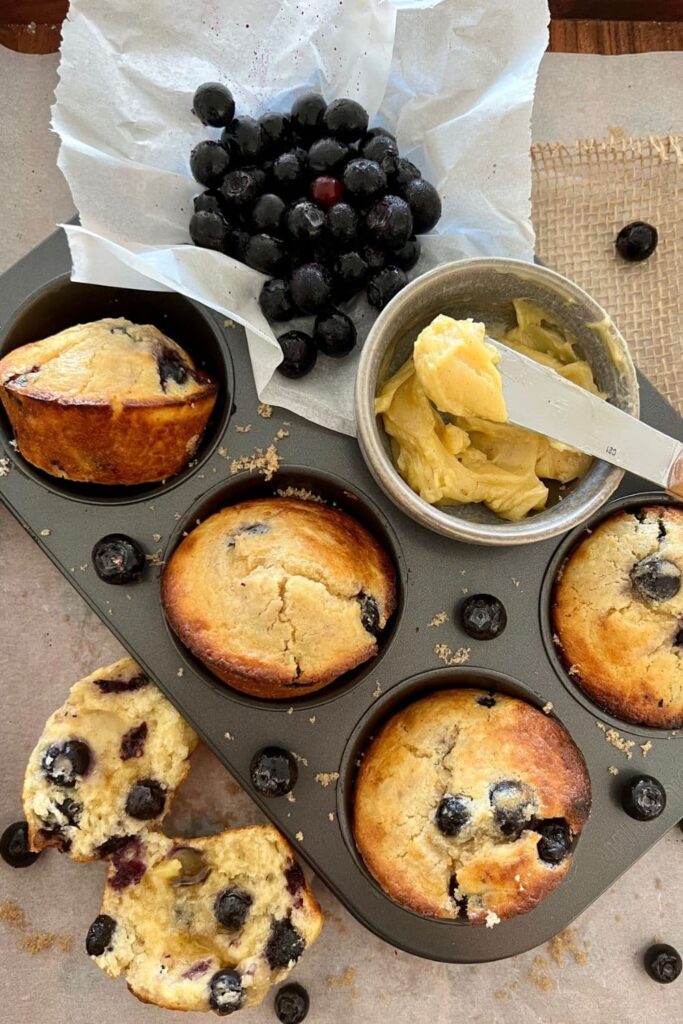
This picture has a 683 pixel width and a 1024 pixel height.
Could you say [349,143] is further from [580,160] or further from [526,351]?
[580,160]

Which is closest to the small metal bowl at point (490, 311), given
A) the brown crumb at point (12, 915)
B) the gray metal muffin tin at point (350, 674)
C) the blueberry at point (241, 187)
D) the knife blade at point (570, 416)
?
the knife blade at point (570, 416)

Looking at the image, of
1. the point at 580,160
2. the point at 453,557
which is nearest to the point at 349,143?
the point at 580,160

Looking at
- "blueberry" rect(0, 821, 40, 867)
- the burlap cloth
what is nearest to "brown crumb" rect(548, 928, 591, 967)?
"blueberry" rect(0, 821, 40, 867)

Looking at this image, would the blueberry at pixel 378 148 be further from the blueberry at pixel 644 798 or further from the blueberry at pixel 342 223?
the blueberry at pixel 644 798

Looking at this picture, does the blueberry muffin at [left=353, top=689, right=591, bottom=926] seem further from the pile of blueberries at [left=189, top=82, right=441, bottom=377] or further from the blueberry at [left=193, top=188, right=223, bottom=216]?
the blueberry at [left=193, top=188, right=223, bottom=216]

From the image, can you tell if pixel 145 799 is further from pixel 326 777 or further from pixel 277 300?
pixel 277 300
